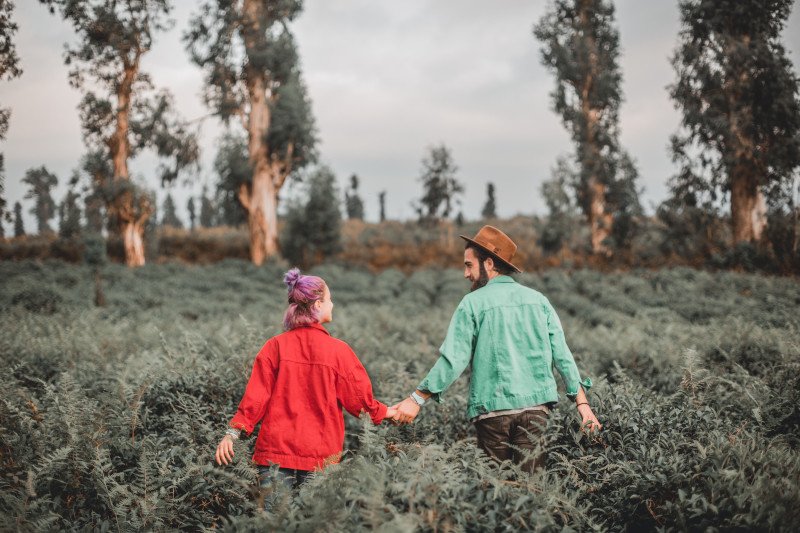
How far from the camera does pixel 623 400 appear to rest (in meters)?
3.83

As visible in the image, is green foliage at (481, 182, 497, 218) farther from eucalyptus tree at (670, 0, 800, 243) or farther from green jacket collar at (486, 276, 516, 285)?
green jacket collar at (486, 276, 516, 285)

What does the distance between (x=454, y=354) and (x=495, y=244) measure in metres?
0.82

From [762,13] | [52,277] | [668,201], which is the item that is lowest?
[52,277]

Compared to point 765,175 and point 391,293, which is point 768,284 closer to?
point 765,175

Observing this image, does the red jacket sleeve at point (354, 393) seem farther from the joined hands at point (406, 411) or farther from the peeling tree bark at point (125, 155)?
the peeling tree bark at point (125, 155)

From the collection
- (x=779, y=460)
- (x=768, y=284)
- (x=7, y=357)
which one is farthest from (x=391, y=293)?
(x=779, y=460)

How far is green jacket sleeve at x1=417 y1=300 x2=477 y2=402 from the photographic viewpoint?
3330 mm

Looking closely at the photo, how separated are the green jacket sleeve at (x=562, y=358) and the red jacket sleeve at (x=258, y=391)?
1885mm

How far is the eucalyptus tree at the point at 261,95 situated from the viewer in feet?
78.0

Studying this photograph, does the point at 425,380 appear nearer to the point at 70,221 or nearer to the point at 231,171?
the point at 231,171

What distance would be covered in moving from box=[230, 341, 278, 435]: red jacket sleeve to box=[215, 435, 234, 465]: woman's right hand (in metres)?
0.09

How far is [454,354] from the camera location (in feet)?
11.1

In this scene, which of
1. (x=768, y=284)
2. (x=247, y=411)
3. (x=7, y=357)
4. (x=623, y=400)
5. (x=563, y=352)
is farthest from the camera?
(x=768, y=284)

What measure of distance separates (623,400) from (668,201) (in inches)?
910
